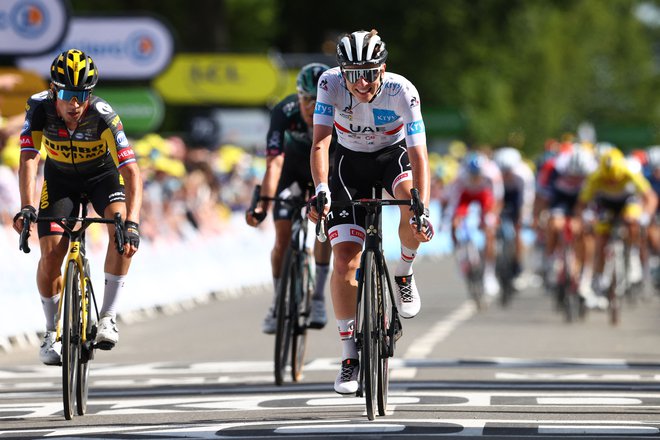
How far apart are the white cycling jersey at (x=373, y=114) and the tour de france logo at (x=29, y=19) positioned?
43.9 ft

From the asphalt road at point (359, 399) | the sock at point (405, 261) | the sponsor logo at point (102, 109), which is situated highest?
the sponsor logo at point (102, 109)

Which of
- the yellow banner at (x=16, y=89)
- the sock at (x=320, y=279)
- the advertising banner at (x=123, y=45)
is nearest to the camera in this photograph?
the sock at (x=320, y=279)

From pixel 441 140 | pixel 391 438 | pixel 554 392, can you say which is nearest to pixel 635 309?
pixel 554 392

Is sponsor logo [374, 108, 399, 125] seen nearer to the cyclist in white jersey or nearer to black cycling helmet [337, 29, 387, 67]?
the cyclist in white jersey

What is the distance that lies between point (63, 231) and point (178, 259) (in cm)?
1333

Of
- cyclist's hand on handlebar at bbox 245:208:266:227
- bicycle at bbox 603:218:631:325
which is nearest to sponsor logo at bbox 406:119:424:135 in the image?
cyclist's hand on handlebar at bbox 245:208:266:227

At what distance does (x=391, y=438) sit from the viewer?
894cm

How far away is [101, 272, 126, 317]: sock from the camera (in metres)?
10.6

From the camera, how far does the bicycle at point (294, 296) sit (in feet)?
39.8

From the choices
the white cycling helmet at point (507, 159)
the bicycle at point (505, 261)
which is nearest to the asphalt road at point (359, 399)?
the bicycle at point (505, 261)

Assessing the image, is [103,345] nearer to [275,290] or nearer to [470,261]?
[275,290]

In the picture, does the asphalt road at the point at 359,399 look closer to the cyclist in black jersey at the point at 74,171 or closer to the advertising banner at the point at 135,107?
the cyclist in black jersey at the point at 74,171

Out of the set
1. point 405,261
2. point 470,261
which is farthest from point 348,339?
point 470,261

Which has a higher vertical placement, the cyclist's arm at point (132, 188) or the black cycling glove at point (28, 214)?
the cyclist's arm at point (132, 188)
